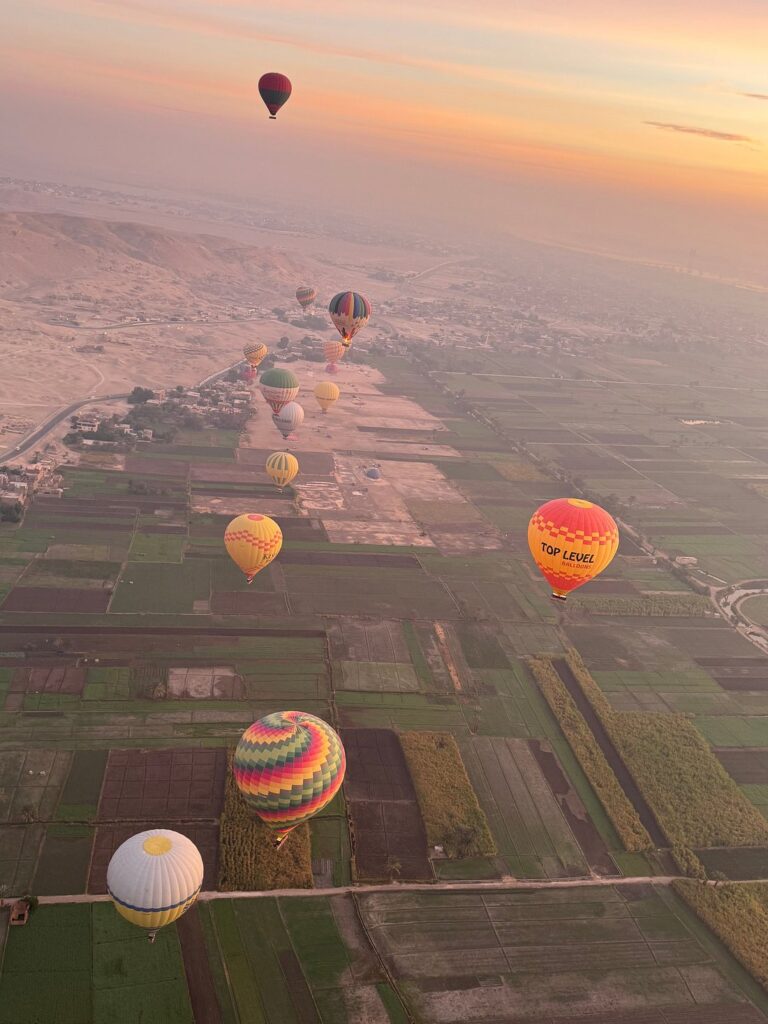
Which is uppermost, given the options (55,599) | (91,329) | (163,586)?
(91,329)

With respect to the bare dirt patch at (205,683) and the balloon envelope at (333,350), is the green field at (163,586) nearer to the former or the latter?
the bare dirt patch at (205,683)

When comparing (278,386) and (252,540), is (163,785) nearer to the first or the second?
(252,540)

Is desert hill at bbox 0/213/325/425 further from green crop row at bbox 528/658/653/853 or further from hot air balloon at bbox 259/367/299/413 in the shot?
green crop row at bbox 528/658/653/853

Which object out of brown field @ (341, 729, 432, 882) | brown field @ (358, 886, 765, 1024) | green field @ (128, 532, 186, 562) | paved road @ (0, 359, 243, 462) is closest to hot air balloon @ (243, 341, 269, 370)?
paved road @ (0, 359, 243, 462)

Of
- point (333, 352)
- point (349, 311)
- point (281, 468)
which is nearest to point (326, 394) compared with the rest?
point (333, 352)

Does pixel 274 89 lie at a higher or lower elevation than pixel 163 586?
higher

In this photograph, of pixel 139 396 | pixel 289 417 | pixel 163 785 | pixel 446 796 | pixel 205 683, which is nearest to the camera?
pixel 163 785

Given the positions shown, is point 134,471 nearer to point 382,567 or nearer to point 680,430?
point 382,567
